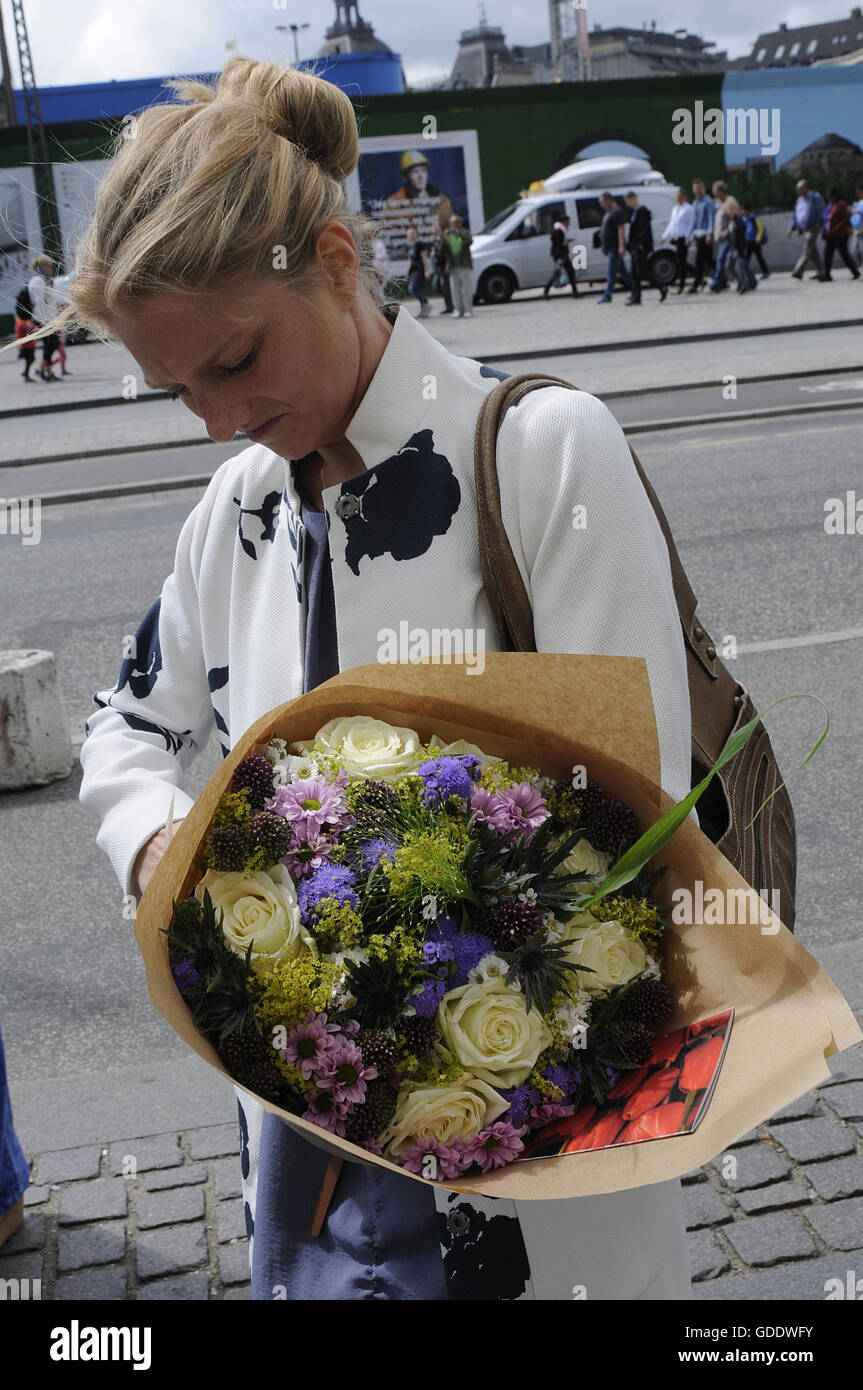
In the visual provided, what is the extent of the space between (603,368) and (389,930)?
647 inches

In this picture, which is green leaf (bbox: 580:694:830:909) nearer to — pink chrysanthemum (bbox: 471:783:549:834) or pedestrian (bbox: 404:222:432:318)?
pink chrysanthemum (bbox: 471:783:549:834)

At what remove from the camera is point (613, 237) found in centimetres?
2502

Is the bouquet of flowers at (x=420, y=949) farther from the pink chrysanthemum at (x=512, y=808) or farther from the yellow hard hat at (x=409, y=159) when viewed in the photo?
the yellow hard hat at (x=409, y=159)

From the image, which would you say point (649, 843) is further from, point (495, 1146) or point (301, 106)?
point (301, 106)

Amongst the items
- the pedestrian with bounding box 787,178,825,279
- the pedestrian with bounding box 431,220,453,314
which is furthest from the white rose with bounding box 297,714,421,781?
the pedestrian with bounding box 787,178,825,279

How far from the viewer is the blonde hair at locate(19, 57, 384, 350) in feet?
5.36

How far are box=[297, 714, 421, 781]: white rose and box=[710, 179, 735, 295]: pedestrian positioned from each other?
25.4 m

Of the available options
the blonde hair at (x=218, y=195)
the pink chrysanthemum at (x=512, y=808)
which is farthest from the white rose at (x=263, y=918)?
the blonde hair at (x=218, y=195)

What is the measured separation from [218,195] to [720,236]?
2612 centimetres

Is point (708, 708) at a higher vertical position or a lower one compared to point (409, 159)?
lower

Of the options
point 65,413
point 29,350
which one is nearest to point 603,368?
point 65,413

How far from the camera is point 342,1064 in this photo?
1.46m

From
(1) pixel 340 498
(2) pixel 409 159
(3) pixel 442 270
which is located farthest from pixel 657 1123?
(2) pixel 409 159

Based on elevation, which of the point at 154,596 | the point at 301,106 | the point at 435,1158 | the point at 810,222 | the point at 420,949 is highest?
the point at 810,222
